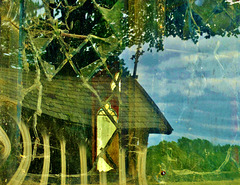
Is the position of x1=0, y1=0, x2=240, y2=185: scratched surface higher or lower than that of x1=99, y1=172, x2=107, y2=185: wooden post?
higher

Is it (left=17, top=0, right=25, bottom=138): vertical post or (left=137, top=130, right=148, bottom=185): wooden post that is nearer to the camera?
(left=137, top=130, right=148, bottom=185): wooden post

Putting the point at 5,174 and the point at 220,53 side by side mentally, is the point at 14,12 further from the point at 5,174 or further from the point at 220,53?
the point at 220,53

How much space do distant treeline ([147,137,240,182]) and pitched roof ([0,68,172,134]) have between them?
0.54 ft

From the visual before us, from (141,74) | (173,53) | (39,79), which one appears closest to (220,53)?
(173,53)

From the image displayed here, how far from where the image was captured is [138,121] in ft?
9.53

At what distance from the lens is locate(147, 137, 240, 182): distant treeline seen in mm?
2842

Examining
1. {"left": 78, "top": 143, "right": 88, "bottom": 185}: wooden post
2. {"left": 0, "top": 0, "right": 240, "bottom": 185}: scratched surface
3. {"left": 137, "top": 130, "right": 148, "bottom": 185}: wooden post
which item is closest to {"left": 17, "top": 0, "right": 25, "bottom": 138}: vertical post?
{"left": 0, "top": 0, "right": 240, "bottom": 185}: scratched surface

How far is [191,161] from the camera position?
2.85m

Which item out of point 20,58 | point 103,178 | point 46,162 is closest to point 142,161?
point 103,178

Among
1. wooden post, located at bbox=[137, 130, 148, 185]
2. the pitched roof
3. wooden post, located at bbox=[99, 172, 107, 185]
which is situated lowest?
wooden post, located at bbox=[99, 172, 107, 185]

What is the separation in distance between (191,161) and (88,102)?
3.22 ft

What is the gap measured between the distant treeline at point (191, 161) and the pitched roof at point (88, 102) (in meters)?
0.16

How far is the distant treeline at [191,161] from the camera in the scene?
2.84 metres

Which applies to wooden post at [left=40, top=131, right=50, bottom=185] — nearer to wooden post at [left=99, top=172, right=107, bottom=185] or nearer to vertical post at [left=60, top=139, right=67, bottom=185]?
vertical post at [left=60, top=139, right=67, bottom=185]
